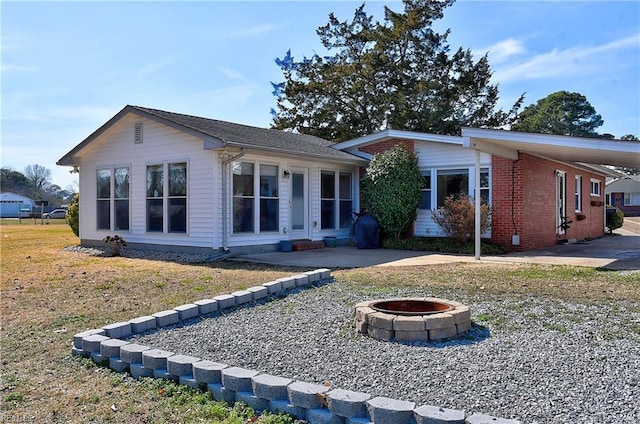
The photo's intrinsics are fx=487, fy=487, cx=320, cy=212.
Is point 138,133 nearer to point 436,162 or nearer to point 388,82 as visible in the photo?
point 436,162

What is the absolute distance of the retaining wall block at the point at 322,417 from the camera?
2.89 m

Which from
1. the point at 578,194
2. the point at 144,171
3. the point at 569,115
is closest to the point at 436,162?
the point at 578,194

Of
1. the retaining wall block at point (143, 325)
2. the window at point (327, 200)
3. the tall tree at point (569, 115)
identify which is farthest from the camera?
the tall tree at point (569, 115)

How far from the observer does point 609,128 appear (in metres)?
48.2

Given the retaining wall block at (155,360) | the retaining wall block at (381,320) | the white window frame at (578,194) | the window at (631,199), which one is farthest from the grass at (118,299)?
the window at (631,199)

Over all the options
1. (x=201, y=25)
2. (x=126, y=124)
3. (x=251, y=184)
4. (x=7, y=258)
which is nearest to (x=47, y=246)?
(x=7, y=258)

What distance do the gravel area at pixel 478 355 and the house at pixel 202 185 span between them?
603 centimetres

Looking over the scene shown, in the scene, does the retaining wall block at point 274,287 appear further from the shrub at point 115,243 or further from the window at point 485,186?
the window at point 485,186

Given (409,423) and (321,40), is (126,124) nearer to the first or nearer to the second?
(409,423)

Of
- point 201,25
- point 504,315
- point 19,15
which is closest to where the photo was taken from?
point 504,315

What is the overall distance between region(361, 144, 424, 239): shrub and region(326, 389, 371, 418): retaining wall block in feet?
34.4

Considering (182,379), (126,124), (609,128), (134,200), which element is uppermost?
(609,128)

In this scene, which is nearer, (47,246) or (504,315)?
(504,315)

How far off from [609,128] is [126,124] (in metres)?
49.0
